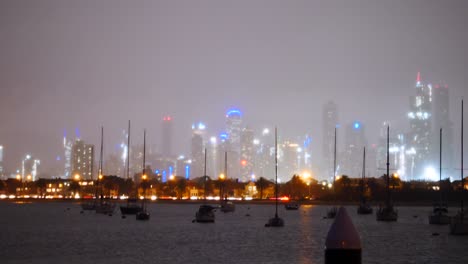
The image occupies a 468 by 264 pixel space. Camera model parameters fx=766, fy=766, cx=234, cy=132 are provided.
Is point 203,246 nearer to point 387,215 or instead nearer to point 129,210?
point 387,215

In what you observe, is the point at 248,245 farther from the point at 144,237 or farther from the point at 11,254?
the point at 11,254

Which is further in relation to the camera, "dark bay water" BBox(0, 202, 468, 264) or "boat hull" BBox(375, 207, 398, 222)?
"boat hull" BBox(375, 207, 398, 222)

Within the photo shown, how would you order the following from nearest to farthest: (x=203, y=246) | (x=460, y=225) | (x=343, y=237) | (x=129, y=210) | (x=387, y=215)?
(x=343, y=237) → (x=203, y=246) → (x=460, y=225) → (x=387, y=215) → (x=129, y=210)

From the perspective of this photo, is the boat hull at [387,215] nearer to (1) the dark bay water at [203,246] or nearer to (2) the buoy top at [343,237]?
(1) the dark bay water at [203,246]

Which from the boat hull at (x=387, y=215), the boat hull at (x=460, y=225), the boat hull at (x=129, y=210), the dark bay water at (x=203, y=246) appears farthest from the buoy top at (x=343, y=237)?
the boat hull at (x=129, y=210)

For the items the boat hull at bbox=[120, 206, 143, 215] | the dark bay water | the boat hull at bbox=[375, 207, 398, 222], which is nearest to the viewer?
the dark bay water

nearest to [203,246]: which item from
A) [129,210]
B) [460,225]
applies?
[460,225]

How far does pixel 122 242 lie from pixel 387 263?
25.5m

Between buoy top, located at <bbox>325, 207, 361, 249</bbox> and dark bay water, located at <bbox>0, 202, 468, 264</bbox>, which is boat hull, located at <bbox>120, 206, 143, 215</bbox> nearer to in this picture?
dark bay water, located at <bbox>0, 202, 468, 264</bbox>

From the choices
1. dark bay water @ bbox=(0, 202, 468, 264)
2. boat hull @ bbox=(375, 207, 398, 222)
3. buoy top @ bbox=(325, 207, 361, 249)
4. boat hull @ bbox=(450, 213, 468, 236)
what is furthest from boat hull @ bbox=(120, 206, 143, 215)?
buoy top @ bbox=(325, 207, 361, 249)

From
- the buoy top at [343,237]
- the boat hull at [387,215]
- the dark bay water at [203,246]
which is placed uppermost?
the buoy top at [343,237]

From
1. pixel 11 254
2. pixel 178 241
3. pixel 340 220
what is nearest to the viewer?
pixel 340 220

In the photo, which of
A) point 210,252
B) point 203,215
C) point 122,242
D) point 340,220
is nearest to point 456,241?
point 210,252

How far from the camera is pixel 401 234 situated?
8062 cm
